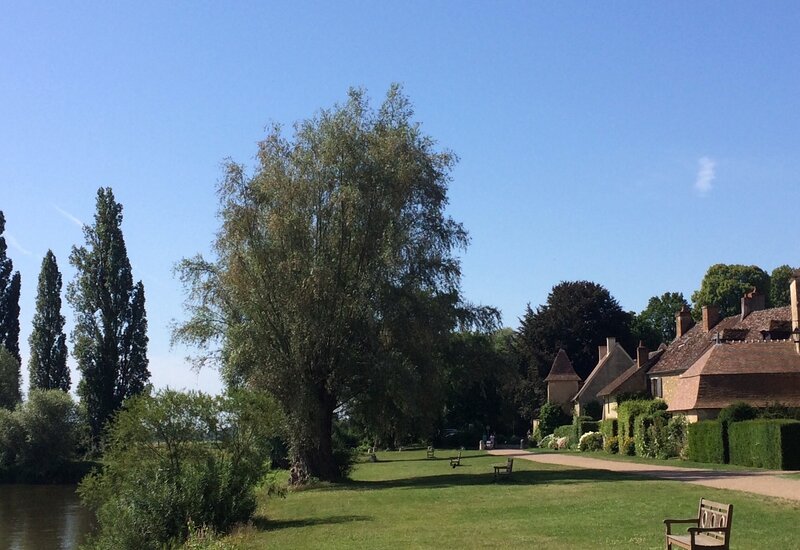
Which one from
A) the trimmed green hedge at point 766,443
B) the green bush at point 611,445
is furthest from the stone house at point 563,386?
the trimmed green hedge at point 766,443

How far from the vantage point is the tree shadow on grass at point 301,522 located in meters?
22.6

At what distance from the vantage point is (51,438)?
6212 cm

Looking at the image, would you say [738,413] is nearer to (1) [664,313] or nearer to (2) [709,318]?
(2) [709,318]

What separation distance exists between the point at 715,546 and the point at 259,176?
2794 cm

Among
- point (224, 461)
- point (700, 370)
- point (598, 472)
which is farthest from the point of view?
point (700, 370)

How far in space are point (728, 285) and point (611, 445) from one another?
46.0 metres

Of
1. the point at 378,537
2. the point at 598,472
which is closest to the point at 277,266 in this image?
the point at 598,472

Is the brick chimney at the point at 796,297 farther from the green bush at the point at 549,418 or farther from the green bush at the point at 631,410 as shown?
the green bush at the point at 549,418

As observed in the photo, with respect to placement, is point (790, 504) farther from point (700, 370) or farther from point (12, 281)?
point (12, 281)

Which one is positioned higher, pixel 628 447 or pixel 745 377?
pixel 745 377

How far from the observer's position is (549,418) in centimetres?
7600

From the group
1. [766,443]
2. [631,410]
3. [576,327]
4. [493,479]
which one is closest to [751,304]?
[631,410]

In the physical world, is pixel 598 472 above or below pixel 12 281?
below

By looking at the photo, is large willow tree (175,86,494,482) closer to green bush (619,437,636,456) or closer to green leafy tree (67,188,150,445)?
green bush (619,437,636,456)
